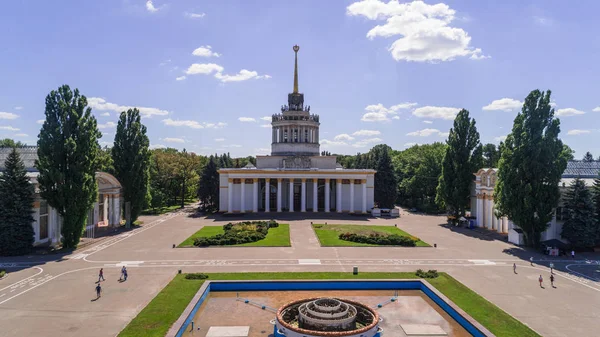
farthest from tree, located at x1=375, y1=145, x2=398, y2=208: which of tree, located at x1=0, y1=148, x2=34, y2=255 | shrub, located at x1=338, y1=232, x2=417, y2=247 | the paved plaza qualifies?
tree, located at x1=0, y1=148, x2=34, y2=255

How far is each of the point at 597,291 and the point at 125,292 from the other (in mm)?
28219

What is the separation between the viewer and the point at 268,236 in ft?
132

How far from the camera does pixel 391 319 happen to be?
19.0 meters

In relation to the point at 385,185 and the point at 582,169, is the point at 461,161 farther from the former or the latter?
the point at 385,185

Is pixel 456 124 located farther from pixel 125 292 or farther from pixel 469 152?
pixel 125 292

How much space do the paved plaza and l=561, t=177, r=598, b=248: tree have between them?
2.57 m

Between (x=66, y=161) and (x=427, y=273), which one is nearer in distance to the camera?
(x=427, y=273)

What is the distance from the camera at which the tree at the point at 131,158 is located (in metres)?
46.5

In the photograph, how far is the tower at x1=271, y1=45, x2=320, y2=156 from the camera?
6706 centimetres

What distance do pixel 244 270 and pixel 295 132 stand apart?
141 ft

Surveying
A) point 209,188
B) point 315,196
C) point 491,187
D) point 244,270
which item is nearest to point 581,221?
point 491,187

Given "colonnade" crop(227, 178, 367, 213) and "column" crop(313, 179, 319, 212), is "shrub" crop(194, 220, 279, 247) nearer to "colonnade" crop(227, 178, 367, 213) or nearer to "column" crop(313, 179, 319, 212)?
"colonnade" crop(227, 178, 367, 213)

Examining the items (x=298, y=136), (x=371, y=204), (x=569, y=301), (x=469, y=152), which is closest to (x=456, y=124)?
(x=469, y=152)

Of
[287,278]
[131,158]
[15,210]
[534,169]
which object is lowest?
[287,278]
